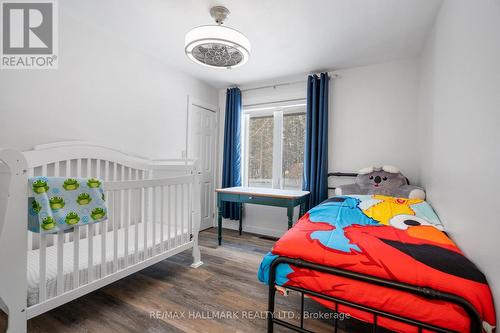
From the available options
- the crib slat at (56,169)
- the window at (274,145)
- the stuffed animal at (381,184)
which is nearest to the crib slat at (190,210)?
the crib slat at (56,169)

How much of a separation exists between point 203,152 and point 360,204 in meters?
2.35

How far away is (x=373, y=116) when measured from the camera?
8.91 feet

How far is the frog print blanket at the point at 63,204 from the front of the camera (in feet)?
3.72

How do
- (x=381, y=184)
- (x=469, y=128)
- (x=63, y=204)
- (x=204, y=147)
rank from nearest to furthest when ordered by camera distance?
(x=469, y=128) → (x=63, y=204) → (x=381, y=184) → (x=204, y=147)

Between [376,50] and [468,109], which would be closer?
[468,109]

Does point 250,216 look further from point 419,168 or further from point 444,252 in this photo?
point 444,252

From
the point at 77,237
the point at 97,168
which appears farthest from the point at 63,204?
the point at 97,168

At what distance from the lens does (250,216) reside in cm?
349

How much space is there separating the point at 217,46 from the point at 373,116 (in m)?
2.05

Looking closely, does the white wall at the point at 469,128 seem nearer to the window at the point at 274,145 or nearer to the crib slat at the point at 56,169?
the window at the point at 274,145

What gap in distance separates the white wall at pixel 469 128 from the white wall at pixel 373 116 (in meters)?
0.74

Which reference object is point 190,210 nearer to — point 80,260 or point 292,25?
point 80,260

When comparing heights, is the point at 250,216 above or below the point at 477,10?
below

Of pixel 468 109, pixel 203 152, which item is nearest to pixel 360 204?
pixel 468 109
